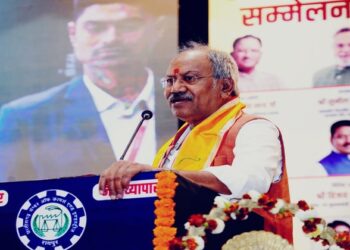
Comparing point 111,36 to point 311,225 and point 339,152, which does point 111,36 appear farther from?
point 311,225

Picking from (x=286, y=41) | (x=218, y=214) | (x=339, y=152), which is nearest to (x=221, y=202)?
(x=218, y=214)

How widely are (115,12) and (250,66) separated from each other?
0.85m

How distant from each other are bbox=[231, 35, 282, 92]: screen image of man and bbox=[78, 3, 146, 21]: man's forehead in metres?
0.61

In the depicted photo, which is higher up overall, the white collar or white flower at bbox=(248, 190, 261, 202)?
the white collar

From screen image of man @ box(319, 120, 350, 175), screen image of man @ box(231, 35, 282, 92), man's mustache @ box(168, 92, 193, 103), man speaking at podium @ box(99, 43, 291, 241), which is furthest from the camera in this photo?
screen image of man @ box(231, 35, 282, 92)

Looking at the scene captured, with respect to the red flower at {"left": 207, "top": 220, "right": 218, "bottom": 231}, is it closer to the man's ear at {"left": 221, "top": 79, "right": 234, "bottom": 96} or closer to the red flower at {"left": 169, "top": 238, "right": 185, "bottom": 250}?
the red flower at {"left": 169, "top": 238, "right": 185, "bottom": 250}

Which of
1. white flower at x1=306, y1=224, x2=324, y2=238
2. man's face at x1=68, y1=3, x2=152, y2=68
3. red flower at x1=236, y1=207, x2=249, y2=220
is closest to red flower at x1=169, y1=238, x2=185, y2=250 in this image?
red flower at x1=236, y1=207, x2=249, y2=220

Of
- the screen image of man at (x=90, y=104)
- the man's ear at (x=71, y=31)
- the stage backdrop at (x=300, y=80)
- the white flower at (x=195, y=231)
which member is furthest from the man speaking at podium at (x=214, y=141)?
the man's ear at (x=71, y=31)

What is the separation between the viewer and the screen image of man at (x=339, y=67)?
5.22 meters

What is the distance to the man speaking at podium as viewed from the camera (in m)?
3.47

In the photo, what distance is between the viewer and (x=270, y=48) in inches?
211

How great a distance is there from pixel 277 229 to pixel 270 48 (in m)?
2.13

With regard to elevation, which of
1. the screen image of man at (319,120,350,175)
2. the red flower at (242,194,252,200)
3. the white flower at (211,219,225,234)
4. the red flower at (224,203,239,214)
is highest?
the screen image of man at (319,120,350,175)

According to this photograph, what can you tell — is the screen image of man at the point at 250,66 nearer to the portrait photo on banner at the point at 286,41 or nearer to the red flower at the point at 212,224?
the portrait photo on banner at the point at 286,41
